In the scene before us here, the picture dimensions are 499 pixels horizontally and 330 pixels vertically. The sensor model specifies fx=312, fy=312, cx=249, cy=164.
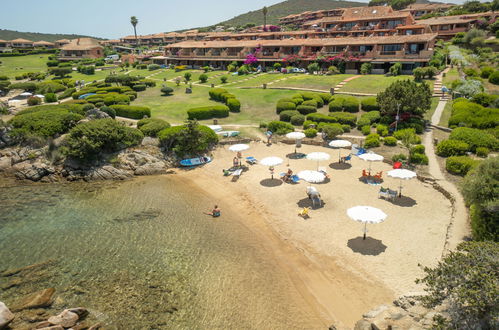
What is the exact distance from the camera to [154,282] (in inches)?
683

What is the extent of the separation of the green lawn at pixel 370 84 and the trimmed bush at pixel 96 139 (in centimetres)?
3669

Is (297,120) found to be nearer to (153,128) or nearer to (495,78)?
(153,128)

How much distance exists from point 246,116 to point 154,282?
32.5 m

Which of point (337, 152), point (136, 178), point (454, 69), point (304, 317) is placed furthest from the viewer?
point (454, 69)

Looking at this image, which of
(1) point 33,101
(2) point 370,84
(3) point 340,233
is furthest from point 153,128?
(2) point 370,84

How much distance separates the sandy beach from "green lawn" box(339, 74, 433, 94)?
82.8 feet

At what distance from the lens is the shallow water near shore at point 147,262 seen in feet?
50.1

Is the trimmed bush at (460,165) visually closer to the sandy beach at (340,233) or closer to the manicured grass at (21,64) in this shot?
the sandy beach at (340,233)

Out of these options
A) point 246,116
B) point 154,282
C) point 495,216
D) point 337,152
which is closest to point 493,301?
point 495,216

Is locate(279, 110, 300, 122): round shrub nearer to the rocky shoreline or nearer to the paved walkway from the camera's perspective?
the paved walkway

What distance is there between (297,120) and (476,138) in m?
19.8

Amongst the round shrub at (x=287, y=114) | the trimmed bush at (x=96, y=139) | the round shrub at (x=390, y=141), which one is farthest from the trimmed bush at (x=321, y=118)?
the trimmed bush at (x=96, y=139)

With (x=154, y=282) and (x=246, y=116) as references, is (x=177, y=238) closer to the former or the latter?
(x=154, y=282)

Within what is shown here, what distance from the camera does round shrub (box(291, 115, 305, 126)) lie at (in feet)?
138
